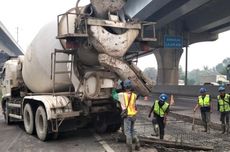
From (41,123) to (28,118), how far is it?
53.5 inches

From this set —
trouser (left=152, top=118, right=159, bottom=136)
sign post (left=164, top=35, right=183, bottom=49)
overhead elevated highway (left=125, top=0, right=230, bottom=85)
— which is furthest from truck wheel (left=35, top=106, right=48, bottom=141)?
sign post (left=164, top=35, right=183, bottom=49)

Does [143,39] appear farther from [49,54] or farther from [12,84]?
[12,84]

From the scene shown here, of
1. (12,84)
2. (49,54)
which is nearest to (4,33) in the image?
(12,84)

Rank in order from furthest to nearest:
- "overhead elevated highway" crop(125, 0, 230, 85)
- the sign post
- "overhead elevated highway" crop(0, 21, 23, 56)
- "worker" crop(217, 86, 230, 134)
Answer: "overhead elevated highway" crop(0, 21, 23, 56)
the sign post
"overhead elevated highway" crop(125, 0, 230, 85)
"worker" crop(217, 86, 230, 134)

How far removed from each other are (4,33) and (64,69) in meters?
46.1

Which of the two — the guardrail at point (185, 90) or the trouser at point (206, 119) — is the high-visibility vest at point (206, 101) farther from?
the guardrail at point (185, 90)

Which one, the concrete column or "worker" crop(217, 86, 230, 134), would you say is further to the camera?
the concrete column

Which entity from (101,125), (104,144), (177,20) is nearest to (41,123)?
(101,125)

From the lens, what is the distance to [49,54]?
11.6m

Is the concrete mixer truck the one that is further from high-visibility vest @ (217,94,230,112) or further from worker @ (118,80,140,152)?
high-visibility vest @ (217,94,230,112)

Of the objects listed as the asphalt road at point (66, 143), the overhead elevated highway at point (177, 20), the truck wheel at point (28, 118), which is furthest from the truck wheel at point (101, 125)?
the overhead elevated highway at point (177, 20)

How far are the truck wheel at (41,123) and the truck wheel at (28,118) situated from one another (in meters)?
0.56

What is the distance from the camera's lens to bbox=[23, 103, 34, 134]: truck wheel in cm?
1203

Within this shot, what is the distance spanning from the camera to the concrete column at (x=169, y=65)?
48.0m
